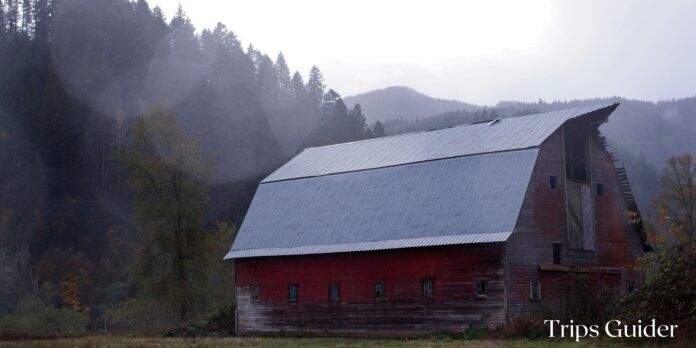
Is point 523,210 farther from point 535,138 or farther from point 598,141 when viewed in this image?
point 598,141

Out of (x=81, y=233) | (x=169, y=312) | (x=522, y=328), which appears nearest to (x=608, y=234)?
(x=522, y=328)

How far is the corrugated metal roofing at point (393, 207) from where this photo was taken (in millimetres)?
33781

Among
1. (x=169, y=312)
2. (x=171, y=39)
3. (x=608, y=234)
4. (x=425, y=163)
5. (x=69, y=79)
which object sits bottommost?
(x=169, y=312)

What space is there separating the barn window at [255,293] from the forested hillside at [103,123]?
32.7 meters

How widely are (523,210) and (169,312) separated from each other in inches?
976

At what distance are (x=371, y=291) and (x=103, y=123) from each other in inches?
2498

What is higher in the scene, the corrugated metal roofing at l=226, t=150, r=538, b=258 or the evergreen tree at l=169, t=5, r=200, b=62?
the evergreen tree at l=169, t=5, r=200, b=62

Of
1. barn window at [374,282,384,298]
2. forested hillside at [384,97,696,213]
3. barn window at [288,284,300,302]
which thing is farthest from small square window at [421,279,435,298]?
forested hillside at [384,97,696,213]

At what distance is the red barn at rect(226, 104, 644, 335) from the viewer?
33594 mm

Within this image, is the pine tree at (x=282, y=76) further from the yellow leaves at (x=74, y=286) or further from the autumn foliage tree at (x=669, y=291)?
the autumn foliage tree at (x=669, y=291)

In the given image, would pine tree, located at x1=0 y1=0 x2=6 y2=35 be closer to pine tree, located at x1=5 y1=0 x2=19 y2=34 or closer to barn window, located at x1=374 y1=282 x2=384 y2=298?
pine tree, located at x1=5 y1=0 x2=19 y2=34

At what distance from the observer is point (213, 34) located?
11681 centimetres

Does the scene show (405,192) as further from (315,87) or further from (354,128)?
(315,87)

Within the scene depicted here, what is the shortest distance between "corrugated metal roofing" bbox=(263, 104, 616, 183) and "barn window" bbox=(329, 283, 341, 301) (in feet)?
17.6
